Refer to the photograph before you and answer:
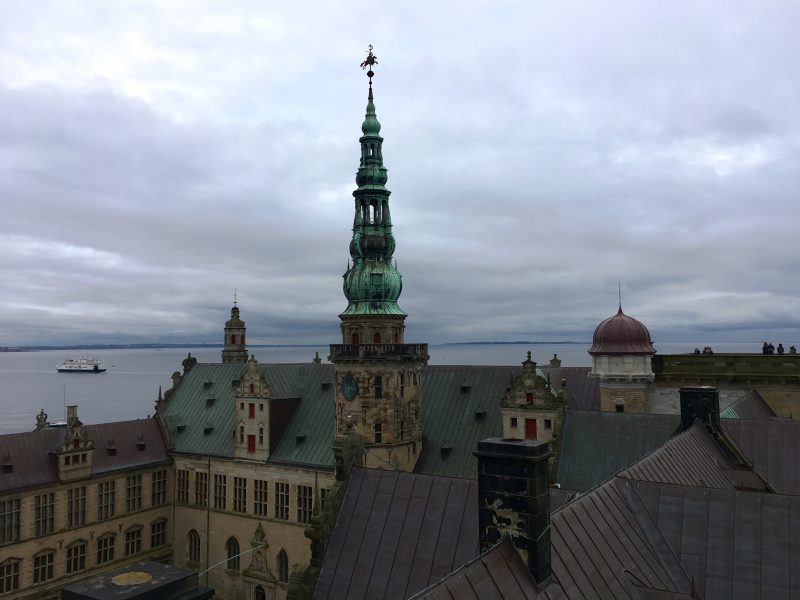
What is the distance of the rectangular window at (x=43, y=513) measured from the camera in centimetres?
4309

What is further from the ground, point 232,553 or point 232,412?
point 232,412

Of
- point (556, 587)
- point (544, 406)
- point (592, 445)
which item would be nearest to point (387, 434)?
point (544, 406)

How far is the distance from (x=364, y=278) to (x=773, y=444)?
25125 mm

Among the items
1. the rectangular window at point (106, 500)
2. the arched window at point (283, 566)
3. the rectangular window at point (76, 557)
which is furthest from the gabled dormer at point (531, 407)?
the rectangular window at point (76, 557)

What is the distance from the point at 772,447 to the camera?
2923cm

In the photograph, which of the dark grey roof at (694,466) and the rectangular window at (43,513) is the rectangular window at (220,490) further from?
the dark grey roof at (694,466)

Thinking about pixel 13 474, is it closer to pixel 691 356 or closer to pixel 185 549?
pixel 185 549

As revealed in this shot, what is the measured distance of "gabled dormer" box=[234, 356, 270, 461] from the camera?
4791 centimetres

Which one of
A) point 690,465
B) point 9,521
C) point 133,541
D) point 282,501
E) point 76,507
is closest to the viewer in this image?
point 690,465

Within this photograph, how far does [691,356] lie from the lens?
45.0m

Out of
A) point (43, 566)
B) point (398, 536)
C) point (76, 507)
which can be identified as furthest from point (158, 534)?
point (398, 536)

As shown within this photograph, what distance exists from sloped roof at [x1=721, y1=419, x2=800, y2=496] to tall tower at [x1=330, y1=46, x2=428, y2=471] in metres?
19.2

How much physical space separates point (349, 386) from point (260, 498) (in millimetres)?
12378

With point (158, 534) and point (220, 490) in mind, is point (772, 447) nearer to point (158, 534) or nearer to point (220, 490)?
point (220, 490)
